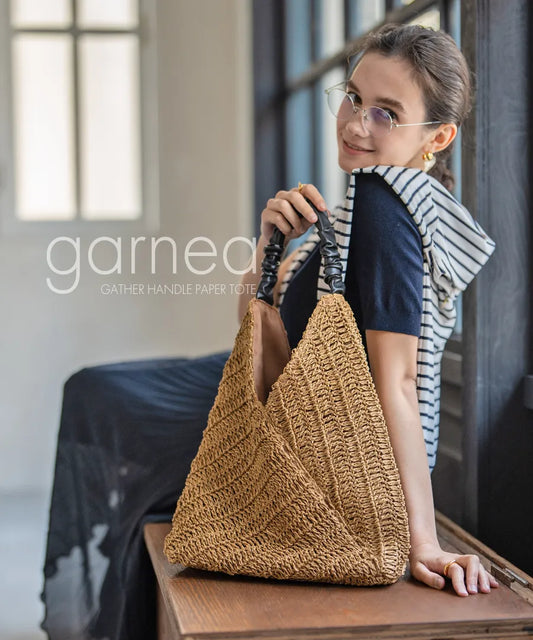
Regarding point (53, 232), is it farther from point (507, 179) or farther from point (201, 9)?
point (507, 179)

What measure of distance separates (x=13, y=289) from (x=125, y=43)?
104 cm

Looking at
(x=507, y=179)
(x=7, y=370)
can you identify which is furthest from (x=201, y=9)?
(x=507, y=179)

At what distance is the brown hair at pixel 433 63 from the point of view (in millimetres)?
1131

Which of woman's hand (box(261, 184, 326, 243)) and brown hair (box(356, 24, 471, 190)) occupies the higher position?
brown hair (box(356, 24, 471, 190))

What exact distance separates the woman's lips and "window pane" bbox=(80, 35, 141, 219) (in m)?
2.15

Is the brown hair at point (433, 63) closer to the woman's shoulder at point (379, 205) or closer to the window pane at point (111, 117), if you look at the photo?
the woman's shoulder at point (379, 205)

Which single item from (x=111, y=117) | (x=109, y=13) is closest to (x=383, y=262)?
(x=111, y=117)

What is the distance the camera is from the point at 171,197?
3.26 metres

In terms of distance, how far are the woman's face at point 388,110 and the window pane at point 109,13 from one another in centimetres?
233

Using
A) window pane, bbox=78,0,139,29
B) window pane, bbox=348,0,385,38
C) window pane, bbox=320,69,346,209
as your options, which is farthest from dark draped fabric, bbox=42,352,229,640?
window pane, bbox=78,0,139,29

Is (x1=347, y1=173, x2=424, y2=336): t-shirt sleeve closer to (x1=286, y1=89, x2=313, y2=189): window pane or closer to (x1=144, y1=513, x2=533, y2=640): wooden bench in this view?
(x1=144, y1=513, x2=533, y2=640): wooden bench

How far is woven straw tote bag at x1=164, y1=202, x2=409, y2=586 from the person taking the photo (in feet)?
3.09

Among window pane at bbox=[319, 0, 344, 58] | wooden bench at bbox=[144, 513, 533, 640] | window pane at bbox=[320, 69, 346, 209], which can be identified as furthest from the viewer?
window pane at bbox=[320, 69, 346, 209]

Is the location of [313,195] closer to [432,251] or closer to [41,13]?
[432,251]
